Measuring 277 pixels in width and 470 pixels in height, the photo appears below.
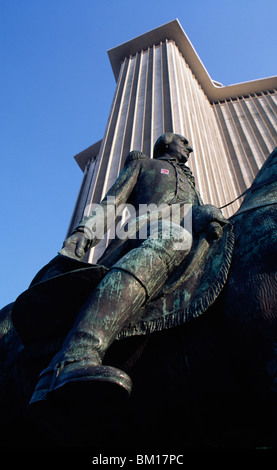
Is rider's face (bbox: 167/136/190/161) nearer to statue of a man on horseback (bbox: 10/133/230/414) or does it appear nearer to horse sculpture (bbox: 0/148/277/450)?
statue of a man on horseback (bbox: 10/133/230/414)

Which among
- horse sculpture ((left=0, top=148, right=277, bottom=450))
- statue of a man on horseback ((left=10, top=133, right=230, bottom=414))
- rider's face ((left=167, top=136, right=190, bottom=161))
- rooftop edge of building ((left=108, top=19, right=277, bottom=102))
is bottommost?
horse sculpture ((left=0, top=148, right=277, bottom=450))

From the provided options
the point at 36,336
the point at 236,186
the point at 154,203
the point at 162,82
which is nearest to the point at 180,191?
the point at 154,203

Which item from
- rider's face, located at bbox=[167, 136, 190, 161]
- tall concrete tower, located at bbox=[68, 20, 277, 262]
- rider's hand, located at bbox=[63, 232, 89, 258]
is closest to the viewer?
rider's hand, located at bbox=[63, 232, 89, 258]

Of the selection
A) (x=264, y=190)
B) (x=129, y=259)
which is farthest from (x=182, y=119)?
(x=129, y=259)

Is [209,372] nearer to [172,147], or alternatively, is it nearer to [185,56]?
[172,147]

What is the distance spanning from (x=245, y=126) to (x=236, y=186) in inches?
143

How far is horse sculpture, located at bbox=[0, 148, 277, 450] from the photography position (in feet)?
5.03

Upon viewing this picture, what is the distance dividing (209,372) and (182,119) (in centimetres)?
863

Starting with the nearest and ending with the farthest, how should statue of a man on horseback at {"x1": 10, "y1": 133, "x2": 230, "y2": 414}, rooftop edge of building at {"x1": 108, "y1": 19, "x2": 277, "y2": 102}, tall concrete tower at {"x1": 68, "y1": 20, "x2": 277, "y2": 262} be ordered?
statue of a man on horseback at {"x1": 10, "y1": 133, "x2": 230, "y2": 414} → tall concrete tower at {"x1": 68, "y1": 20, "x2": 277, "y2": 262} → rooftop edge of building at {"x1": 108, "y1": 19, "x2": 277, "y2": 102}

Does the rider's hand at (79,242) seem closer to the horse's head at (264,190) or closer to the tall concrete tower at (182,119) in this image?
the horse's head at (264,190)

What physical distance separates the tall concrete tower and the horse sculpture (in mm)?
5179

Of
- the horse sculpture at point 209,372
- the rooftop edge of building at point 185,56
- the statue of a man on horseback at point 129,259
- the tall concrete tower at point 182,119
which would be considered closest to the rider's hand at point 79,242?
the statue of a man on horseback at point 129,259

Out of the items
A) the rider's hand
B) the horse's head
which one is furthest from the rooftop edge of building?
the rider's hand
